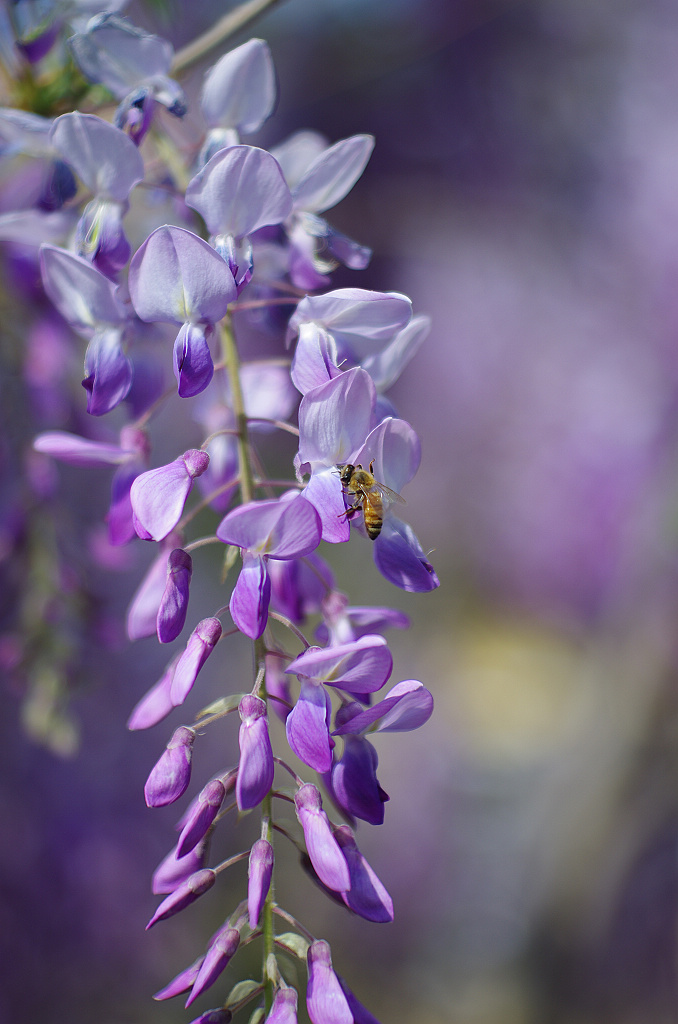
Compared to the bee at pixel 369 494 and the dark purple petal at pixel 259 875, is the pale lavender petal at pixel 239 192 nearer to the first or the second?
the bee at pixel 369 494

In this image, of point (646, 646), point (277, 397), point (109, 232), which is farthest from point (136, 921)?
point (109, 232)

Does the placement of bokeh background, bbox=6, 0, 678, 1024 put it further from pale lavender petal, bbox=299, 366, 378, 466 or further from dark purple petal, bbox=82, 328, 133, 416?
pale lavender petal, bbox=299, 366, 378, 466

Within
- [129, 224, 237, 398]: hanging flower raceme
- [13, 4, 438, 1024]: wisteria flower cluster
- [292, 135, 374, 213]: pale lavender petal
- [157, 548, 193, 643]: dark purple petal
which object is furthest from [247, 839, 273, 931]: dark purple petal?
[292, 135, 374, 213]: pale lavender petal

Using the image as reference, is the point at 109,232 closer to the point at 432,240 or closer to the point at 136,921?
the point at 136,921

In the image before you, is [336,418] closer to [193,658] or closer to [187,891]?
[193,658]

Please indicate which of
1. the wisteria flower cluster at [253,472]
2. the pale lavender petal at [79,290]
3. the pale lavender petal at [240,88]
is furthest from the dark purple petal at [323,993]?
the pale lavender petal at [240,88]

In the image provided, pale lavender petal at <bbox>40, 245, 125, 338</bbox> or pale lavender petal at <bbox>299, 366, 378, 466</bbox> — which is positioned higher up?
pale lavender petal at <bbox>40, 245, 125, 338</bbox>
